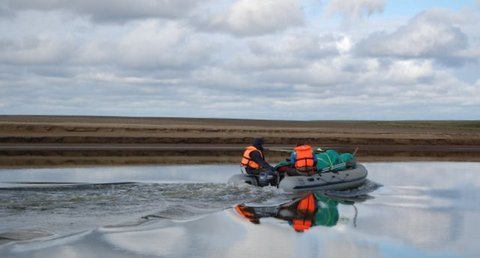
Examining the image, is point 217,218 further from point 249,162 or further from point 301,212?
point 249,162

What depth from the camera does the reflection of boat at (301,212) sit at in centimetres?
1541

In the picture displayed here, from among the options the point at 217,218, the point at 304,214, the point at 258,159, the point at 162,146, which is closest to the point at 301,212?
the point at 304,214

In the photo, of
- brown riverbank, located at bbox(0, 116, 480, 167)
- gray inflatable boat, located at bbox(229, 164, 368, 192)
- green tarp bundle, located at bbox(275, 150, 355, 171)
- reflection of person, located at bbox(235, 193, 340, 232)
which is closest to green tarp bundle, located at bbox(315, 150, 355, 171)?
green tarp bundle, located at bbox(275, 150, 355, 171)

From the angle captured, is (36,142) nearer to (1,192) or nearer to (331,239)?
(1,192)

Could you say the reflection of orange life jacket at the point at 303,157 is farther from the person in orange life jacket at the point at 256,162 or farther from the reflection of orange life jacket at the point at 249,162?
the reflection of orange life jacket at the point at 249,162

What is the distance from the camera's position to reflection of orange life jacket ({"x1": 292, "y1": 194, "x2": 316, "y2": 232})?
14836 mm

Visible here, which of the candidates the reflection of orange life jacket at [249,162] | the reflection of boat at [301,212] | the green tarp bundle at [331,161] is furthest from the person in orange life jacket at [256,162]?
the reflection of boat at [301,212]

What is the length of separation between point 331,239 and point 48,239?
5264 mm

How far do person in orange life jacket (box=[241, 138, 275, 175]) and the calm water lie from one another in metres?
0.70

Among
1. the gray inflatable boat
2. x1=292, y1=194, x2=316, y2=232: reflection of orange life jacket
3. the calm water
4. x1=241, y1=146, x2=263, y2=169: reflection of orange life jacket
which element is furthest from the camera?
x1=241, y1=146, x2=263, y2=169: reflection of orange life jacket

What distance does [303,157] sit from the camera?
2253cm

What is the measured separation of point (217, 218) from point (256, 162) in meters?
6.35

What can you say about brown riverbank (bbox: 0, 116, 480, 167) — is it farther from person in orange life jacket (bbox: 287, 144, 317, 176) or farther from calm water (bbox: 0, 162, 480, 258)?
calm water (bbox: 0, 162, 480, 258)

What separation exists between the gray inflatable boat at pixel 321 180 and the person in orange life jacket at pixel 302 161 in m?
0.35
